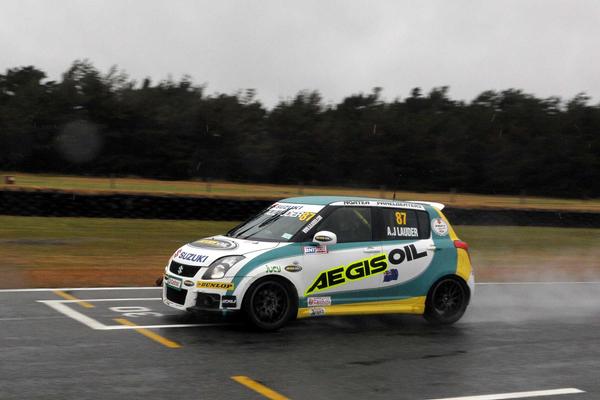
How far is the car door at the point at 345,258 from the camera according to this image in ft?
31.5

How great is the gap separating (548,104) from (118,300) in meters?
82.5

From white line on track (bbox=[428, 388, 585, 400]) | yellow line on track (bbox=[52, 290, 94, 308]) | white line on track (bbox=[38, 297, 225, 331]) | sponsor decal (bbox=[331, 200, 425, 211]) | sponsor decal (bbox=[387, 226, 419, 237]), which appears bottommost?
white line on track (bbox=[428, 388, 585, 400])

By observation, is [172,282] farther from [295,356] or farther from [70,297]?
[70,297]

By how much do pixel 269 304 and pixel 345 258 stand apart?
1117 millimetres

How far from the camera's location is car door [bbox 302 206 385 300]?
960cm

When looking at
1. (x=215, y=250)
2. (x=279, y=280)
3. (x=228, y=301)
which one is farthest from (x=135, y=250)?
(x=228, y=301)

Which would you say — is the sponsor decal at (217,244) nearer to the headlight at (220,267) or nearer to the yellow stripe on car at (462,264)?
the headlight at (220,267)

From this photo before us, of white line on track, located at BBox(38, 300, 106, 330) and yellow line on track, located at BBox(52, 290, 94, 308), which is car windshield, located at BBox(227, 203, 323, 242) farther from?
yellow line on track, located at BBox(52, 290, 94, 308)

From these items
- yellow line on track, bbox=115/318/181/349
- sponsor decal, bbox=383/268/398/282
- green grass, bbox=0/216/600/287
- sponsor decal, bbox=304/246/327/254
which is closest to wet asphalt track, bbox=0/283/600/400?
yellow line on track, bbox=115/318/181/349

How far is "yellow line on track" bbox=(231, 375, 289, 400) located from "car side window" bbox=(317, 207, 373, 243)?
3.01 m

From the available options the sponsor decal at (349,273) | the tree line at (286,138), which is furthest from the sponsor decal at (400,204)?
the tree line at (286,138)

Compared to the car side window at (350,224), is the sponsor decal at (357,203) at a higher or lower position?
higher

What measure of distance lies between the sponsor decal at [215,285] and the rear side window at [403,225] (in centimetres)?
220

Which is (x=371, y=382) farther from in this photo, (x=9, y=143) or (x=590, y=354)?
(x=9, y=143)
